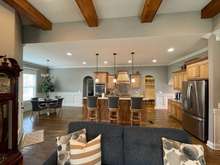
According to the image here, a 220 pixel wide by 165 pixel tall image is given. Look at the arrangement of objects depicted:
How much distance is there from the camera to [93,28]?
4566mm

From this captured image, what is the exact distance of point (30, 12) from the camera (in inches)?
144

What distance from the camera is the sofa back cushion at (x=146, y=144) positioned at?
2102 mm

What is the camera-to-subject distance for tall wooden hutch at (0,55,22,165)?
8.26 feet

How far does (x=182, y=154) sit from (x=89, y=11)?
10.4 ft

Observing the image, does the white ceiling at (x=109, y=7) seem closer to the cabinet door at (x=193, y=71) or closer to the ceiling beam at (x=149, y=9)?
the ceiling beam at (x=149, y=9)

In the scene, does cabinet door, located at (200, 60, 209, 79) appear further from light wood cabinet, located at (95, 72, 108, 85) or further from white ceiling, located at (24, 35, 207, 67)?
light wood cabinet, located at (95, 72, 108, 85)

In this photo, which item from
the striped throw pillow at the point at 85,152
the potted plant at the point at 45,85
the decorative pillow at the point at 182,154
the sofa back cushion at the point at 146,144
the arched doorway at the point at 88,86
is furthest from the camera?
the arched doorway at the point at 88,86

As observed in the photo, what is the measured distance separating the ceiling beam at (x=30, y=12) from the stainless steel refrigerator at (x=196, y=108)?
4.40m

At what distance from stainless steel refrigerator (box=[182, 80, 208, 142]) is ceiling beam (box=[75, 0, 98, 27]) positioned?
326 cm

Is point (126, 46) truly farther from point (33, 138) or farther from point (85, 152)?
point (85, 152)

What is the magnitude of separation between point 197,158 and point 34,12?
4.01 m

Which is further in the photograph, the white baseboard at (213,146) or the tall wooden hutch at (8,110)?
the white baseboard at (213,146)

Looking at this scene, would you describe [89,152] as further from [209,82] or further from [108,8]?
[209,82]

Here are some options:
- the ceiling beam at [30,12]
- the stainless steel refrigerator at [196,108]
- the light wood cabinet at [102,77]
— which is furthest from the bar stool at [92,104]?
the stainless steel refrigerator at [196,108]
